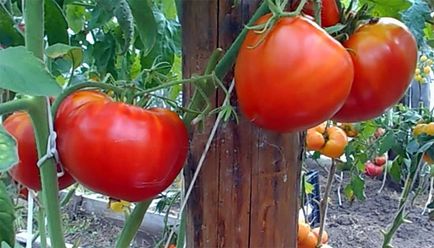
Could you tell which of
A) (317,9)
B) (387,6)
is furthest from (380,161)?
(317,9)

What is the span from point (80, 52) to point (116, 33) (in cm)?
36

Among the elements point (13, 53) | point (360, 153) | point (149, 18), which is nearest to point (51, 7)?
point (149, 18)

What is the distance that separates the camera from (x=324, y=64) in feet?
1.41

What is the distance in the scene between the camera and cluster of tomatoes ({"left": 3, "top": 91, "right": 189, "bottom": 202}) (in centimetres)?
47

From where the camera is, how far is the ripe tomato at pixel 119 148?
1.53 feet

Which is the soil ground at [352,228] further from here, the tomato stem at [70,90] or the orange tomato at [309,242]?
the tomato stem at [70,90]

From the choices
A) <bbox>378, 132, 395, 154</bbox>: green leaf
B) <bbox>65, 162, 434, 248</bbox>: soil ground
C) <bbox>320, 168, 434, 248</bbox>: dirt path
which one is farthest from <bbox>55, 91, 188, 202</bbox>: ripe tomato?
<bbox>320, 168, 434, 248</bbox>: dirt path

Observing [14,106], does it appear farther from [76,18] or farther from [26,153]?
[76,18]

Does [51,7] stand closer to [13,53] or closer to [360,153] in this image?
[13,53]

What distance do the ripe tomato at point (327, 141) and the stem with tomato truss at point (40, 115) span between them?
0.75 m

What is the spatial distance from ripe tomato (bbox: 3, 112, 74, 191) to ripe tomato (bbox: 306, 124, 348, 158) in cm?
71

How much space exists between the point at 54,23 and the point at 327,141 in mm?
693

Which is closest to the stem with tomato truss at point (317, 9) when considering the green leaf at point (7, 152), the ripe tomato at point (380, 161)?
the green leaf at point (7, 152)

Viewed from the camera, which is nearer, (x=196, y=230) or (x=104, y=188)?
(x=104, y=188)
